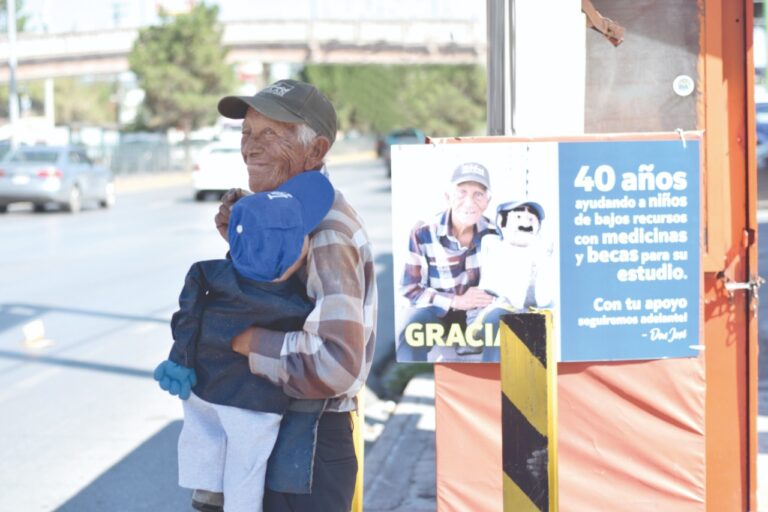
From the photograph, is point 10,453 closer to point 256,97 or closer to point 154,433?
point 154,433

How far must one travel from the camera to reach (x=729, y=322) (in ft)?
16.4

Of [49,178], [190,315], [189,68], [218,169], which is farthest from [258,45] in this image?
[190,315]

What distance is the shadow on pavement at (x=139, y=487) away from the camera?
6184 millimetres

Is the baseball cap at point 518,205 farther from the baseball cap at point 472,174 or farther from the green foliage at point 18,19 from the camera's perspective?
the green foliage at point 18,19

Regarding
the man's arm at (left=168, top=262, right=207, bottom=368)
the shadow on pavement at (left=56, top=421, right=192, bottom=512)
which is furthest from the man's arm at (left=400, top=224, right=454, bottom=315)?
the shadow on pavement at (left=56, top=421, right=192, bottom=512)

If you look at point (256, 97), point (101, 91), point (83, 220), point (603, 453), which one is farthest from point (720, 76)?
point (101, 91)

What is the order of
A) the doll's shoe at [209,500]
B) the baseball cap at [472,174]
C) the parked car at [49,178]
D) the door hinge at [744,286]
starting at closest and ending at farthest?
1. the doll's shoe at [209,500]
2. the baseball cap at [472,174]
3. the door hinge at [744,286]
4. the parked car at [49,178]

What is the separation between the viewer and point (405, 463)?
267 inches

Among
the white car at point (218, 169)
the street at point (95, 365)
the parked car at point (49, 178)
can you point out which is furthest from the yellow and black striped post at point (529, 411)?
the white car at point (218, 169)

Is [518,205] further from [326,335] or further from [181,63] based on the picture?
[181,63]

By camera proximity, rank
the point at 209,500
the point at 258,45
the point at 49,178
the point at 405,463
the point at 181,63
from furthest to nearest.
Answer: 1. the point at 258,45
2. the point at 181,63
3. the point at 49,178
4. the point at 405,463
5. the point at 209,500

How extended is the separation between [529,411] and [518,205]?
158cm

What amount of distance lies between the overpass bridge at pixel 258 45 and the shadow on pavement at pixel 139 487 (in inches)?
2360

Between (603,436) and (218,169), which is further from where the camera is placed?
(218,169)
